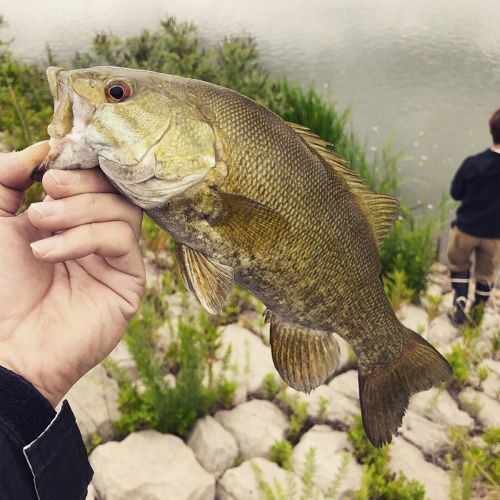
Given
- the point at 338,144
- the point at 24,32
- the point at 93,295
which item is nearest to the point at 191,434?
the point at 93,295

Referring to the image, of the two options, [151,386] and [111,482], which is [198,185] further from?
[111,482]

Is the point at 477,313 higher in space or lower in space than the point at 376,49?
lower

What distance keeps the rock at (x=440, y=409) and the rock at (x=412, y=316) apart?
67cm

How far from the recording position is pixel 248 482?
262 centimetres

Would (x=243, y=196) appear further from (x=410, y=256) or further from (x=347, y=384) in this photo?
(x=410, y=256)

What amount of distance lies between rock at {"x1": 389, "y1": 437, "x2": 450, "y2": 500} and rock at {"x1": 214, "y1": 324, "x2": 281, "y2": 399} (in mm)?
781

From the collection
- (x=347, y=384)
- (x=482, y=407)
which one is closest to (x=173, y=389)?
(x=347, y=384)

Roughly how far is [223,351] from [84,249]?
7.02 ft

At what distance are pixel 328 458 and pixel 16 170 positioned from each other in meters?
2.11

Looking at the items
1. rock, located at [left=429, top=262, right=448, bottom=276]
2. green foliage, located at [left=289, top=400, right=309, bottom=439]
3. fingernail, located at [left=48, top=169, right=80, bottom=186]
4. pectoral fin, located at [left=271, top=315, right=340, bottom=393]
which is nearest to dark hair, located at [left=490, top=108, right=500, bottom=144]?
rock, located at [left=429, top=262, right=448, bottom=276]

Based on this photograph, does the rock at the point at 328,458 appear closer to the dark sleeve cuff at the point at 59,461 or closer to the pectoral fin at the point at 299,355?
the pectoral fin at the point at 299,355

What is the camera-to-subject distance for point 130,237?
140cm

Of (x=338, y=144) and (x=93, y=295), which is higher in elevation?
(x=93, y=295)

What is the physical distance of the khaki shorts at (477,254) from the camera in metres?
4.17
